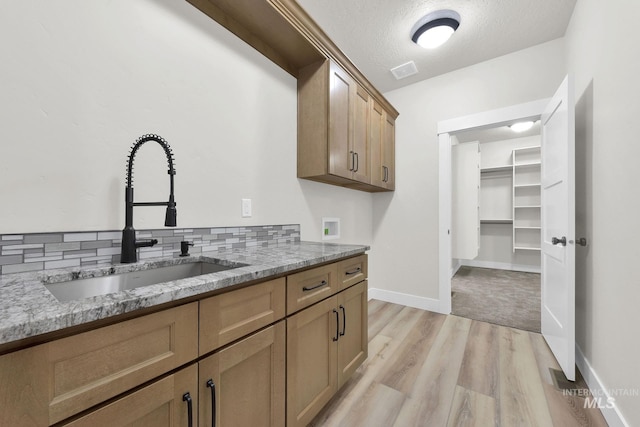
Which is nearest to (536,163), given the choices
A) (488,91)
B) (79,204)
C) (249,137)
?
(488,91)

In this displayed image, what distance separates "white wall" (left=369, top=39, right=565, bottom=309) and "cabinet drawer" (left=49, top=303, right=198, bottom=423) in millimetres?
2686

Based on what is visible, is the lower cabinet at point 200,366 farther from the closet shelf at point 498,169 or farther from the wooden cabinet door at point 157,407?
the closet shelf at point 498,169

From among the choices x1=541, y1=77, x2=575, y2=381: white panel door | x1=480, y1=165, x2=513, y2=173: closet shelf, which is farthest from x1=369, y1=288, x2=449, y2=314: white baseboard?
x1=480, y1=165, x2=513, y2=173: closet shelf

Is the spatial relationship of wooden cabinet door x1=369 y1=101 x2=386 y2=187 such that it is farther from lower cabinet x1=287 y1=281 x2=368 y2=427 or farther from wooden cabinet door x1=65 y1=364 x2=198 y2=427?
wooden cabinet door x1=65 y1=364 x2=198 y2=427

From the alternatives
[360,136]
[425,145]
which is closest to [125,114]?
[360,136]

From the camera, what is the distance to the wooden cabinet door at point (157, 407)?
0.60 m

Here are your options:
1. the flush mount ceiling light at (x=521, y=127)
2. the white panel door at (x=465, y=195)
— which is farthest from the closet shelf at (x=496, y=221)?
the flush mount ceiling light at (x=521, y=127)

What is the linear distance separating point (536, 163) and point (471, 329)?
3.71 meters

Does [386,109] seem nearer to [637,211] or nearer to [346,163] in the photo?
[346,163]

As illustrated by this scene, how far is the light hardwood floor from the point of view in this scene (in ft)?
4.49

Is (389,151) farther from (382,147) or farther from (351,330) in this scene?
(351,330)

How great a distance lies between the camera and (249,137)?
1.74 meters

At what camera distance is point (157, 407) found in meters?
0.69

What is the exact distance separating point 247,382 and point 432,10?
8.63ft
